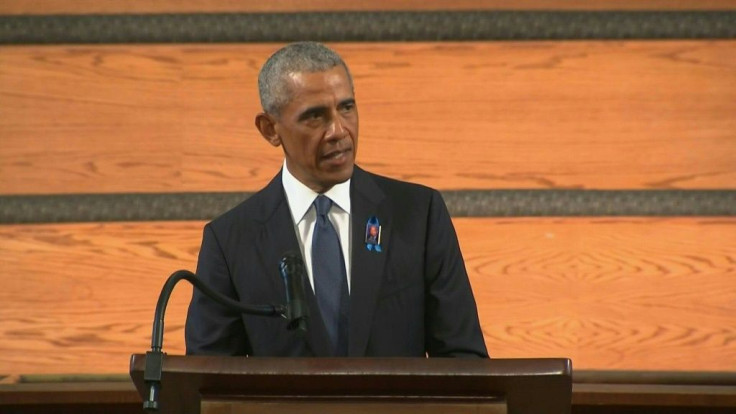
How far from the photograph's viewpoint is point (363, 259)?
2.36 m

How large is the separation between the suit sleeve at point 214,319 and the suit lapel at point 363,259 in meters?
0.22

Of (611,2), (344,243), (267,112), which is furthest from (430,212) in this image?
(611,2)

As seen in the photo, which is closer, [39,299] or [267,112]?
[267,112]

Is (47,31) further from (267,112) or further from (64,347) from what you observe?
(267,112)

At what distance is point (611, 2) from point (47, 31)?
59.4 inches

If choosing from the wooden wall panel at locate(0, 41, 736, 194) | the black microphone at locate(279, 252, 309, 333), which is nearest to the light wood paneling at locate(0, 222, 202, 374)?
the wooden wall panel at locate(0, 41, 736, 194)

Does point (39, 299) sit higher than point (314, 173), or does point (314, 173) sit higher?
point (314, 173)

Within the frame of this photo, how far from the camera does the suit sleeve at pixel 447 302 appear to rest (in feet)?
7.73

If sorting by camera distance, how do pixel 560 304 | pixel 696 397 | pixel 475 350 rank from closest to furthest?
pixel 475 350 < pixel 696 397 < pixel 560 304

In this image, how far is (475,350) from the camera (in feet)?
7.68

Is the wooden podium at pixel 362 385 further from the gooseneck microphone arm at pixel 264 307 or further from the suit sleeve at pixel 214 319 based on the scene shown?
the suit sleeve at pixel 214 319

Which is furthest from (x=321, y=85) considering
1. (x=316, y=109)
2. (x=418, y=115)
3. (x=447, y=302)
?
(x=418, y=115)

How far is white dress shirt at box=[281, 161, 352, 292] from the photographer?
2.43 meters

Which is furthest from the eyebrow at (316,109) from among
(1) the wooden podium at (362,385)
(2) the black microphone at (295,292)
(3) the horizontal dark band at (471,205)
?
(3) the horizontal dark band at (471,205)
